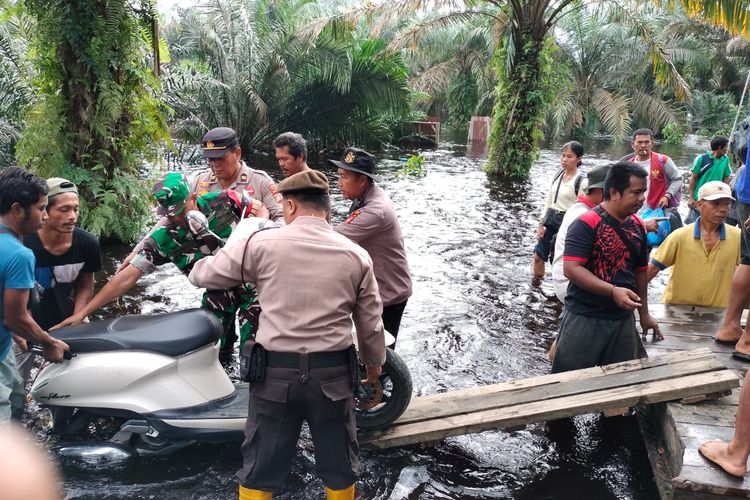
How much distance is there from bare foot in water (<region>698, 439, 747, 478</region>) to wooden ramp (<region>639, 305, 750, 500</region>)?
0.03 metres

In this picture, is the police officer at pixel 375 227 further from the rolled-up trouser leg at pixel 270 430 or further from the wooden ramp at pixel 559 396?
the rolled-up trouser leg at pixel 270 430

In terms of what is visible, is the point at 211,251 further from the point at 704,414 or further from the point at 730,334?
the point at 730,334

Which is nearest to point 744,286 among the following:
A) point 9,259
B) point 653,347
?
point 653,347

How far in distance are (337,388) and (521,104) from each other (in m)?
13.9

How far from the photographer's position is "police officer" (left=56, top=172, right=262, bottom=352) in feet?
12.4

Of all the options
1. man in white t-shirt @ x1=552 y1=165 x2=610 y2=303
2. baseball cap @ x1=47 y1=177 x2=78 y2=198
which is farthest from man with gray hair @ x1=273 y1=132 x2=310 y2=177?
man in white t-shirt @ x1=552 y1=165 x2=610 y2=303

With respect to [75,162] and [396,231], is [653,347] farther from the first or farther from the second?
[75,162]

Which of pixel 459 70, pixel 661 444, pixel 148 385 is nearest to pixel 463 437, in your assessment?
pixel 661 444

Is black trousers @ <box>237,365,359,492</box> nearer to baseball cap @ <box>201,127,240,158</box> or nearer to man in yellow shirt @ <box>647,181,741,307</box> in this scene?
baseball cap @ <box>201,127,240,158</box>

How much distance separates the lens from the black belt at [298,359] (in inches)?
107

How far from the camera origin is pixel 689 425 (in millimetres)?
3398

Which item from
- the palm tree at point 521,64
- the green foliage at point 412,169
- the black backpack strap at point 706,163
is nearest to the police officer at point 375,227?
the black backpack strap at point 706,163

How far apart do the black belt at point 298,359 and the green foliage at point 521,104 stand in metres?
13.6

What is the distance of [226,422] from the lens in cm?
346
